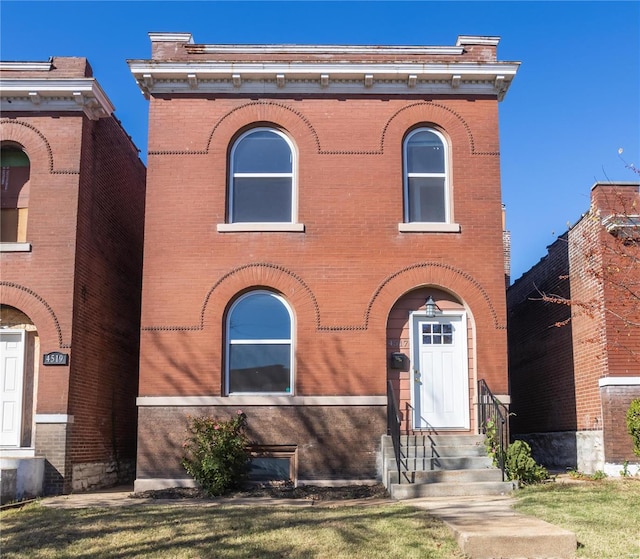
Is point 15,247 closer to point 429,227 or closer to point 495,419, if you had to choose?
point 429,227

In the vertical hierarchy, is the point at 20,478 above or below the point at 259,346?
below

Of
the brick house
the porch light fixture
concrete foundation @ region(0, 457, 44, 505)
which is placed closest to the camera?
concrete foundation @ region(0, 457, 44, 505)

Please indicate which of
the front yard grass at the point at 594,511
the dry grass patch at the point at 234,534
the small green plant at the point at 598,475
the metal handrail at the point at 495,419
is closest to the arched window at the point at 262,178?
the metal handrail at the point at 495,419

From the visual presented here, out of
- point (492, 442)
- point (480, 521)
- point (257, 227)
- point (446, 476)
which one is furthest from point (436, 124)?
point (480, 521)

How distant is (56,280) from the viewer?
13820 millimetres

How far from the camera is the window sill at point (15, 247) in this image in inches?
548

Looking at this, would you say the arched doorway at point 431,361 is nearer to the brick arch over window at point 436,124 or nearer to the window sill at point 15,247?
the brick arch over window at point 436,124

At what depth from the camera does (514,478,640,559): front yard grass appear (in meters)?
8.13

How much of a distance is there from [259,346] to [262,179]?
120 inches

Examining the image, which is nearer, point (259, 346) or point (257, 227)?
point (259, 346)

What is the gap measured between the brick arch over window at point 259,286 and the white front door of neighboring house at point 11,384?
334 cm

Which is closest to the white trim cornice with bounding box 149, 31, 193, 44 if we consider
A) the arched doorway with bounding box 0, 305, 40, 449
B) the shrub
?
the arched doorway with bounding box 0, 305, 40, 449

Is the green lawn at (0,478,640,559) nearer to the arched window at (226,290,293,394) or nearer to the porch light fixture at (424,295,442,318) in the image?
the arched window at (226,290,293,394)

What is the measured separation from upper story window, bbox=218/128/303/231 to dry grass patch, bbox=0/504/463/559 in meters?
5.57
